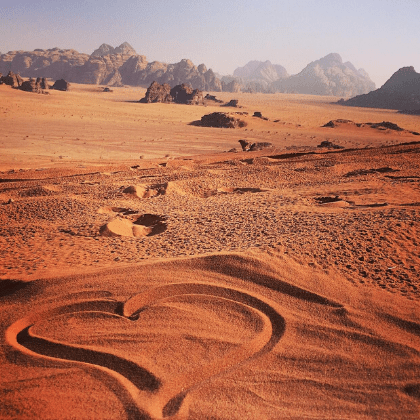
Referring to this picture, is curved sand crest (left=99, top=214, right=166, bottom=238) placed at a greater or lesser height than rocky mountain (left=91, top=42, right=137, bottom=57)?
lesser

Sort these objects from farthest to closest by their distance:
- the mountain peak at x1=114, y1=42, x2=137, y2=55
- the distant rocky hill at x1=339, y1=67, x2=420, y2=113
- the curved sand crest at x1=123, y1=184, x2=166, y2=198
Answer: the mountain peak at x1=114, y1=42, x2=137, y2=55 → the distant rocky hill at x1=339, y1=67, x2=420, y2=113 → the curved sand crest at x1=123, y1=184, x2=166, y2=198

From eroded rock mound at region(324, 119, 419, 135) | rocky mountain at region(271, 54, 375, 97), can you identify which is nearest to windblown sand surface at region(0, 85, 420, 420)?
eroded rock mound at region(324, 119, 419, 135)

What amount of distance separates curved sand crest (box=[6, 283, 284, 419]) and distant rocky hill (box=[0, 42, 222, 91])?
96.3m

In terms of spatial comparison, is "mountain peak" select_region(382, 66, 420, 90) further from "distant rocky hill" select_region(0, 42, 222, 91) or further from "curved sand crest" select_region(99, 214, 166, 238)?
"curved sand crest" select_region(99, 214, 166, 238)

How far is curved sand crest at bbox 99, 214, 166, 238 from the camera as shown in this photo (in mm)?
5266

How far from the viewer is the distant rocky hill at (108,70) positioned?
9312 centimetres

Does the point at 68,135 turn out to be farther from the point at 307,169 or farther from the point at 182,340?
the point at 182,340

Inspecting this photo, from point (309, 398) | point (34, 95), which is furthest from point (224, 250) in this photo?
point (34, 95)

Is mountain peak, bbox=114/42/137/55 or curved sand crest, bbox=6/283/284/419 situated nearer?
curved sand crest, bbox=6/283/284/419

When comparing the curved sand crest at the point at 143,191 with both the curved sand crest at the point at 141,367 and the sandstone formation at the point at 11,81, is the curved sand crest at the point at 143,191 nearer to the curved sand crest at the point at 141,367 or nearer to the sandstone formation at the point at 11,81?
the curved sand crest at the point at 141,367

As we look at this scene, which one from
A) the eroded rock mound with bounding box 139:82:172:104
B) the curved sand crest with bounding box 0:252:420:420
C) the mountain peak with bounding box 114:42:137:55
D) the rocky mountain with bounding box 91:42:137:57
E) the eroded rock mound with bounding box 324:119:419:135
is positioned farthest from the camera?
the mountain peak with bounding box 114:42:137:55

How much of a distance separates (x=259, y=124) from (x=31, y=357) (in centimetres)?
3404

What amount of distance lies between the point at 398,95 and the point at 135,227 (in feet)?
257

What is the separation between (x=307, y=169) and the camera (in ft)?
31.9
